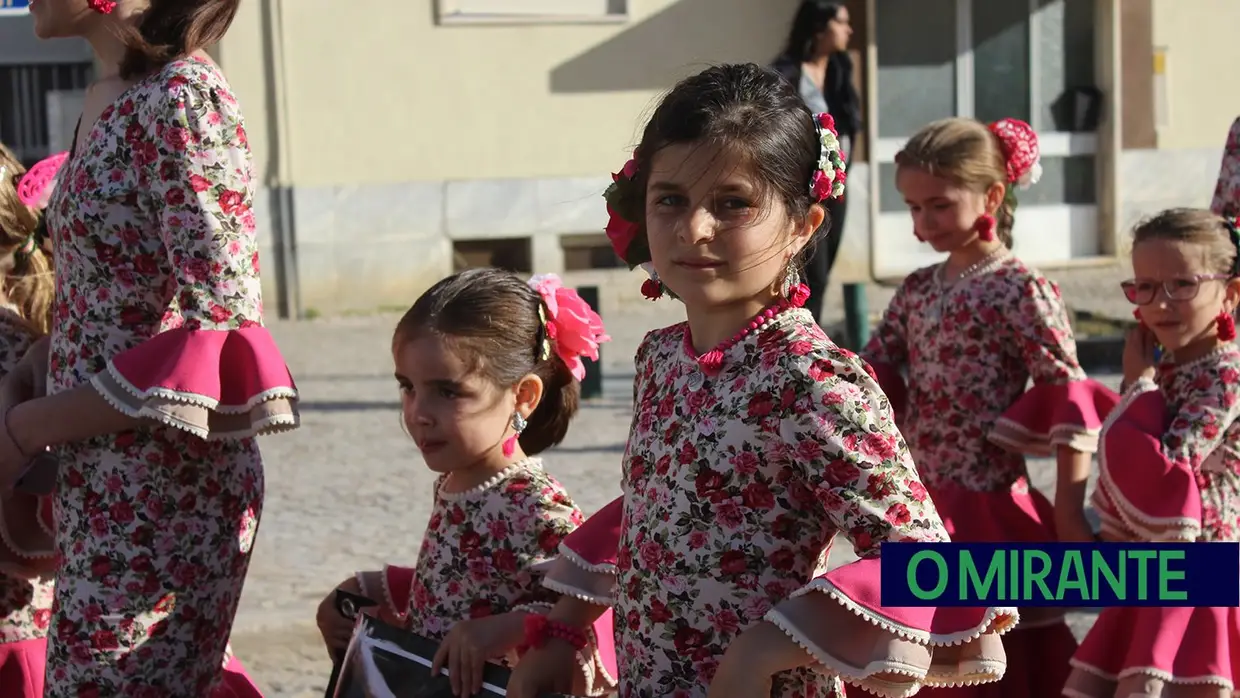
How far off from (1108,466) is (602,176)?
10945mm

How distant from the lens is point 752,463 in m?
2.36

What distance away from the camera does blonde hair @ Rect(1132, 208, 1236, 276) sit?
4113 millimetres

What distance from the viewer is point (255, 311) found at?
295 cm

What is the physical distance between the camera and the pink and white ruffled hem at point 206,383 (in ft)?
9.28

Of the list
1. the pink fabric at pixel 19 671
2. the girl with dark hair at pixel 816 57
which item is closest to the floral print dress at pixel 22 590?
the pink fabric at pixel 19 671

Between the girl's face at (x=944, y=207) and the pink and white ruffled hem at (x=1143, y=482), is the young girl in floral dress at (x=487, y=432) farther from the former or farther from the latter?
the girl's face at (x=944, y=207)

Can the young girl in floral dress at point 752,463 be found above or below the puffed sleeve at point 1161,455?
above

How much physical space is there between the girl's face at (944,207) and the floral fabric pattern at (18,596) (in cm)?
223

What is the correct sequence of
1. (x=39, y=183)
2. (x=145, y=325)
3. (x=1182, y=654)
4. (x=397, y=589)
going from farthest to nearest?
(x=1182, y=654), (x=39, y=183), (x=397, y=589), (x=145, y=325)

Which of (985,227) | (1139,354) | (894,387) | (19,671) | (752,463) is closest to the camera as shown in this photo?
(752,463)

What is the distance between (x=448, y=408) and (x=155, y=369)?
1.88 ft

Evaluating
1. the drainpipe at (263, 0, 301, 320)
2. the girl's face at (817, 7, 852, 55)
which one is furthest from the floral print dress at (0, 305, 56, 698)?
the drainpipe at (263, 0, 301, 320)

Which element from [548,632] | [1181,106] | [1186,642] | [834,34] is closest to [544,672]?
[548,632]

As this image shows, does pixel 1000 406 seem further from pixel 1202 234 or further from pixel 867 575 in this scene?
pixel 867 575
